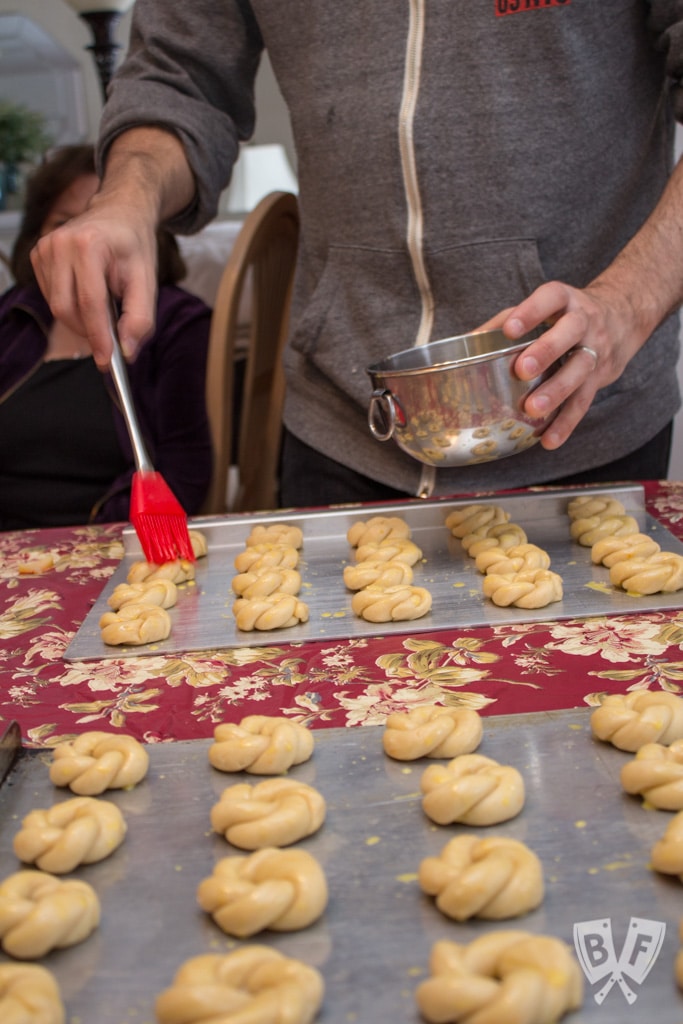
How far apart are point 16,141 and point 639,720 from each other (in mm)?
6059

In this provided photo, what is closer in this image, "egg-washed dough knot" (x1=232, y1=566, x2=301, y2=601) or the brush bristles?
"egg-washed dough knot" (x1=232, y1=566, x2=301, y2=601)

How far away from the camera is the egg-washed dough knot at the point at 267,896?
0.62m

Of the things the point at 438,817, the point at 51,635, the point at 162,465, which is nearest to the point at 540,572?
the point at 438,817

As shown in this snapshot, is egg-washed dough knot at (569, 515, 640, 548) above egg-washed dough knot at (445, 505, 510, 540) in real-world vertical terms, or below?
above

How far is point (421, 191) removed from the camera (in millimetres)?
1386

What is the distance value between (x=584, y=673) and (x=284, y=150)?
586cm

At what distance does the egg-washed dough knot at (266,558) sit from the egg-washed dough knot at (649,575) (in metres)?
0.38

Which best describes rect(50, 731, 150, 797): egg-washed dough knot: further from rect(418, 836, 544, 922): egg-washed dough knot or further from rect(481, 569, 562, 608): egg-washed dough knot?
rect(481, 569, 562, 608): egg-washed dough knot

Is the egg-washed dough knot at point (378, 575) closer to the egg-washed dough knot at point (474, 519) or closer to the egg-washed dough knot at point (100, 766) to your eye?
the egg-washed dough knot at point (474, 519)

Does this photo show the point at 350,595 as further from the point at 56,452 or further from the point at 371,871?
the point at 56,452

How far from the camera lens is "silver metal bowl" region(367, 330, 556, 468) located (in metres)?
1.07

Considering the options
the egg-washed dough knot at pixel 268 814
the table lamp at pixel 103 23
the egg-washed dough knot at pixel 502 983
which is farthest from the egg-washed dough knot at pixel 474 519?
the table lamp at pixel 103 23

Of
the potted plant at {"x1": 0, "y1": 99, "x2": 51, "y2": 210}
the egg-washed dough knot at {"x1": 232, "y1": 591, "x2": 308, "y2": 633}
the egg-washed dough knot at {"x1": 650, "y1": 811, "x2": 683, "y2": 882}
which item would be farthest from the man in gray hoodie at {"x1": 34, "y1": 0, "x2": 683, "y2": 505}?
the potted plant at {"x1": 0, "y1": 99, "x2": 51, "y2": 210}

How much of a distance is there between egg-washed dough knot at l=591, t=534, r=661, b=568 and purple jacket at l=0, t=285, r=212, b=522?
4.10ft
